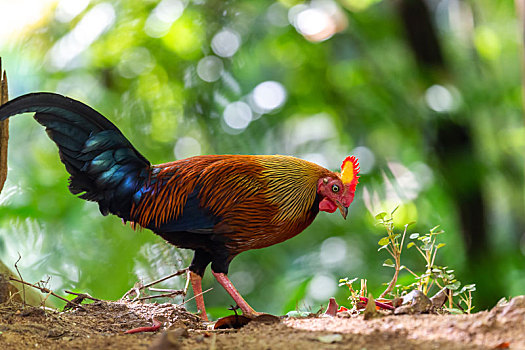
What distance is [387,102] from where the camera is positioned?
Answer: 4.94 metres

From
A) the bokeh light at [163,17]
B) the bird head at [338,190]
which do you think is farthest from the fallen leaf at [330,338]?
the bokeh light at [163,17]

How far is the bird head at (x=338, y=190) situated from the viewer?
10.3 feet

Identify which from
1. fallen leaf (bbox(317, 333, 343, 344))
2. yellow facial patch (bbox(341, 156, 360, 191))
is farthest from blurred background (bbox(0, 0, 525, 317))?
fallen leaf (bbox(317, 333, 343, 344))

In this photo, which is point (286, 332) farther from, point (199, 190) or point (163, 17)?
point (163, 17)

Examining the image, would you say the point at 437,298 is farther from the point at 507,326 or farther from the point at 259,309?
the point at 259,309

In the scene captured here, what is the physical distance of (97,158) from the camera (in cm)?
301

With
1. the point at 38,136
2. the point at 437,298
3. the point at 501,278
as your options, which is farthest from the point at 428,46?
the point at 38,136

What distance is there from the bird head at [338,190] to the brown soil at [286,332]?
955 millimetres

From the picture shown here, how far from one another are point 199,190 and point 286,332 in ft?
4.00

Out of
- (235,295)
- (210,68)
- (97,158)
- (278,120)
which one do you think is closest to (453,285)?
(235,295)

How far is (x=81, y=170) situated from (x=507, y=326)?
7.95 feet

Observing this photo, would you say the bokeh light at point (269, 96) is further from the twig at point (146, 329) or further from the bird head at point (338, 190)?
the twig at point (146, 329)

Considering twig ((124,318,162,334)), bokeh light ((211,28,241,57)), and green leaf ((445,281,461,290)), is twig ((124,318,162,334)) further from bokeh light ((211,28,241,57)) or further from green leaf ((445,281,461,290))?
bokeh light ((211,28,241,57))

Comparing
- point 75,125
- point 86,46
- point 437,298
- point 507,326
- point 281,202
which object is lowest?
point 437,298
